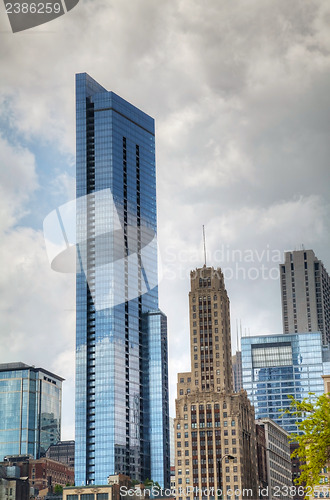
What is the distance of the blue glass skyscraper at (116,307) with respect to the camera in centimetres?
10356

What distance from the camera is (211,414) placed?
261 ft

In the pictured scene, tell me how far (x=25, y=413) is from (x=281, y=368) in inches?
1658

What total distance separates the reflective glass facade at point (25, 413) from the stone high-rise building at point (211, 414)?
50.3m

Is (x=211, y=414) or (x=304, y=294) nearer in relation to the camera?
(x=211, y=414)

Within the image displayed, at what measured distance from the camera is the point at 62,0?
1822 cm

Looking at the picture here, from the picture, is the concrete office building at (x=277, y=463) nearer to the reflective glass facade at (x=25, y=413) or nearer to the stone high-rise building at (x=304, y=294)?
the stone high-rise building at (x=304, y=294)

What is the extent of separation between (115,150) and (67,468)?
4647cm

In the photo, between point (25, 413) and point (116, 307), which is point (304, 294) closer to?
point (116, 307)

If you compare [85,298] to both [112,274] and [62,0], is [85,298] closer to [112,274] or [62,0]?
[112,274]

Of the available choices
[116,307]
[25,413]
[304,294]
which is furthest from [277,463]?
[304,294]

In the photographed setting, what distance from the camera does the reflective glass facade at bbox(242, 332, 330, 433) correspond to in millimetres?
132250

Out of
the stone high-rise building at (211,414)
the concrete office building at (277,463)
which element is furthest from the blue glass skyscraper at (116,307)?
the stone high-rise building at (211,414)

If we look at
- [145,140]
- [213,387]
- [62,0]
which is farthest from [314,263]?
[62,0]

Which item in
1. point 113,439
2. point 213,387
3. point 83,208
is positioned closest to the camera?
point 213,387
